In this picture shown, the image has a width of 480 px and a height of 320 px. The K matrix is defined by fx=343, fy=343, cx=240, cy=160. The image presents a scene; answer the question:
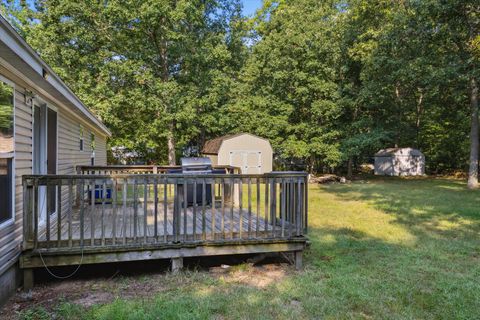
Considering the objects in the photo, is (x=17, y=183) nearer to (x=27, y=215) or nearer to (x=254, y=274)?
(x=27, y=215)

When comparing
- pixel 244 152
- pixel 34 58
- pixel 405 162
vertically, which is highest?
pixel 34 58

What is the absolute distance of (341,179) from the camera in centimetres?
2064

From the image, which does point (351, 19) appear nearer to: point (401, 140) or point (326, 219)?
point (401, 140)

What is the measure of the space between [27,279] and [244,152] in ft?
48.3

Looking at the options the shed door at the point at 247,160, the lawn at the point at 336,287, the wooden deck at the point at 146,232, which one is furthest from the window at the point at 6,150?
the shed door at the point at 247,160

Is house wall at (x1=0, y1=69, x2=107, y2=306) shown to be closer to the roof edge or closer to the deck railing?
the deck railing

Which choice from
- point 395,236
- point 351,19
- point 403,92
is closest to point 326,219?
point 395,236

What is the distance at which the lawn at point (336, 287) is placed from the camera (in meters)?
3.24

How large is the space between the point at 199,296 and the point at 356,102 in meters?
17.7

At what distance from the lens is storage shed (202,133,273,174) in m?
17.8

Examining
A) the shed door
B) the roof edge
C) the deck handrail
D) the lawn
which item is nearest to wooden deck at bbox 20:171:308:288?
the lawn

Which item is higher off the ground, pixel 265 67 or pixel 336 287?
pixel 265 67

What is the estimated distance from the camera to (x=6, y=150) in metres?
3.51

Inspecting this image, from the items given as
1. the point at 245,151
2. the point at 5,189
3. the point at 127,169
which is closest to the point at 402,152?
the point at 245,151
